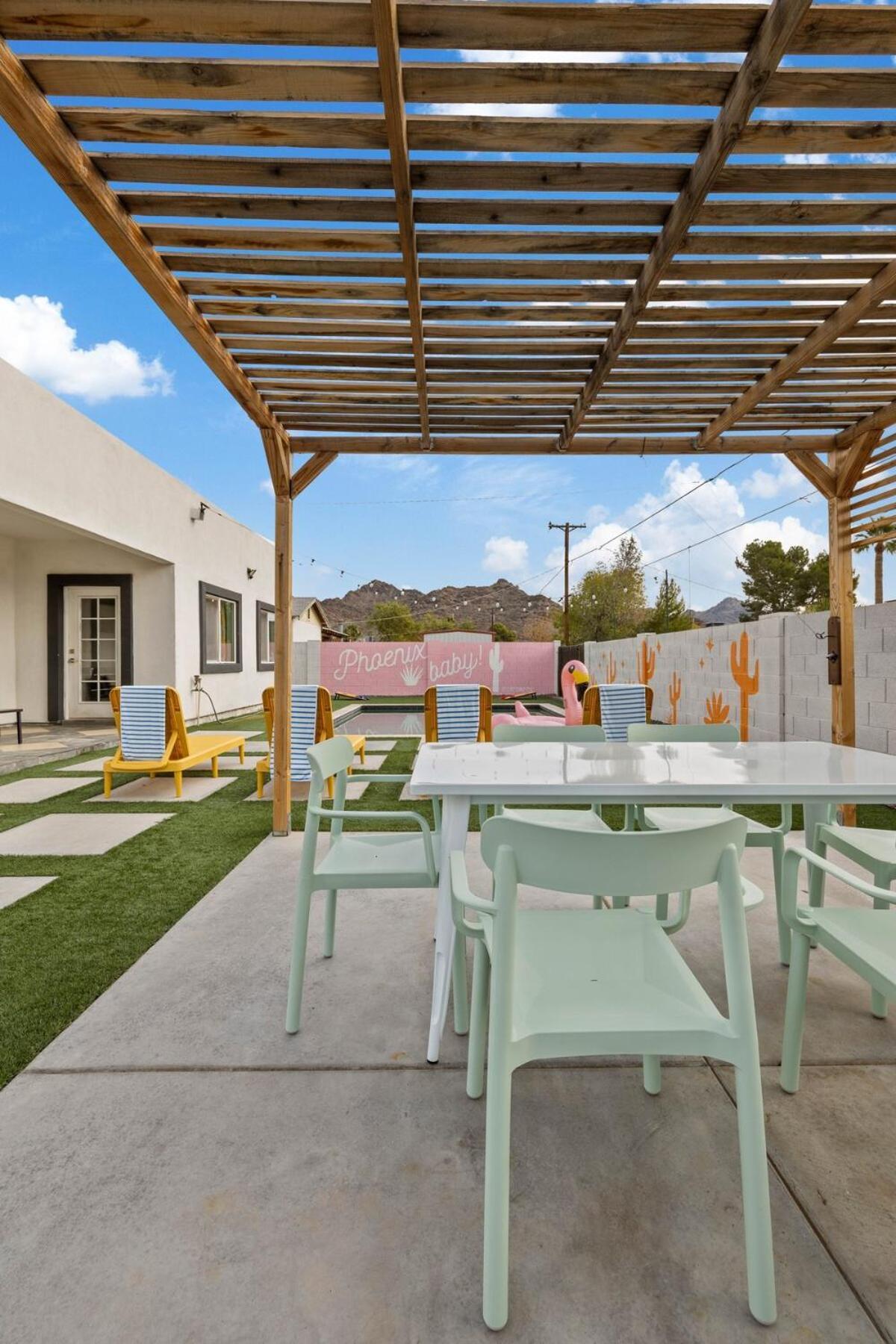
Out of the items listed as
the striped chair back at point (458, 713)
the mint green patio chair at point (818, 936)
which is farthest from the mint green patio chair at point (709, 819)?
the striped chair back at point (458, 713)

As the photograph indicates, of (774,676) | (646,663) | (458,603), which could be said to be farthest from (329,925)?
(458,603)

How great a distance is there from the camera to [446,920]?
2.00 metres

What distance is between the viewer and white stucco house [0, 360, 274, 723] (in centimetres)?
757

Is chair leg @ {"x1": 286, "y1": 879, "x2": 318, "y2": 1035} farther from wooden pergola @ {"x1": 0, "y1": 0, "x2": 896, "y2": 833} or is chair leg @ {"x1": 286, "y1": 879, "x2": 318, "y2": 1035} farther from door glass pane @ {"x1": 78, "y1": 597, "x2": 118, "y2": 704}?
door glass pane @ {"x1": 78, "y1": 597, "x2": 118, "y2": 704}

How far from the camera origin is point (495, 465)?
71688 mm

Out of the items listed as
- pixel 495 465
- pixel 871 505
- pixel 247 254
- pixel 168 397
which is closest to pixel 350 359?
pixel 247 254

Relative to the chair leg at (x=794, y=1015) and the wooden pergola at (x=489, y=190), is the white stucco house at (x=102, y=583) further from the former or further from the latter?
the chair leg at (x=794, y=1015)

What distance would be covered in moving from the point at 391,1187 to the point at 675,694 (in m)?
8.99

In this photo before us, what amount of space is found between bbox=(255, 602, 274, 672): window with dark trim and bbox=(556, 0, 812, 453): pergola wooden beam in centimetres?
1164

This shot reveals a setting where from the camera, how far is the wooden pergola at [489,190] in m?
1.83

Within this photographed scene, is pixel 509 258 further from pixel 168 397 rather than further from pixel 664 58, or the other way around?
pixel 168 397

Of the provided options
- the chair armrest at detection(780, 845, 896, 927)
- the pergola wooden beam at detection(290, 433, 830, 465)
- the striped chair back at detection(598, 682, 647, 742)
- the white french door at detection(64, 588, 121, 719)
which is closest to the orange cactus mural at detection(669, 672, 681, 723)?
the striped chair back at detection(598, 682, 647, 742)

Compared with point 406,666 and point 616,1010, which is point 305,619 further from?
point 616,1010

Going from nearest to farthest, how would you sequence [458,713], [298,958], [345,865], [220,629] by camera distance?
1. [298,958]
2. [345,865]
3. [458,713]
4. [220,629]
